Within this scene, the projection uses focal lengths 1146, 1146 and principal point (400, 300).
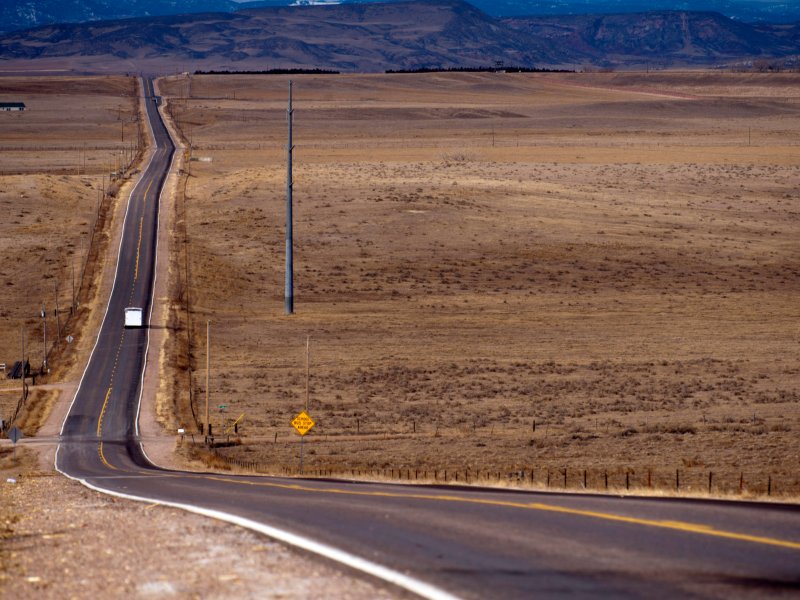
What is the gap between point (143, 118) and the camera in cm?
18925

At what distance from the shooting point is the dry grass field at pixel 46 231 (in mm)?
56969

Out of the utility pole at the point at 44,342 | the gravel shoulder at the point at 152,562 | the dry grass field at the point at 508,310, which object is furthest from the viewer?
the utility pole at the point at 44,342

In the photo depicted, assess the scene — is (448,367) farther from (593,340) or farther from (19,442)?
(19,442)

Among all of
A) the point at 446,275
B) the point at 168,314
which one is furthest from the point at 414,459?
the point at 446,275

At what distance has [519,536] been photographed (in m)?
13.1

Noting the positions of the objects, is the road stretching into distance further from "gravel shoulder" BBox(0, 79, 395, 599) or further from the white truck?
the white truck

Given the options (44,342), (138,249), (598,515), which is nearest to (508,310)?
(44,342)

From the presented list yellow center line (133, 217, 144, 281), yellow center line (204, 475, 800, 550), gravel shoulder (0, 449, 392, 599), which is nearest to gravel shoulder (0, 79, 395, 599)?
gravel shoulder (0, 449, 392, 599)

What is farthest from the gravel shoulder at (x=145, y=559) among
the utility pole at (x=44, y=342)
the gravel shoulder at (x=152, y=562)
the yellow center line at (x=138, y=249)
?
the yellow center line at (x=138, y=249)

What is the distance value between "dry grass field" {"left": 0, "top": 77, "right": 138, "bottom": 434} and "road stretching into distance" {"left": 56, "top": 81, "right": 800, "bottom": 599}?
29189 millimetres

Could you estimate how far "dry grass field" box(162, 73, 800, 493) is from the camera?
36625 mm

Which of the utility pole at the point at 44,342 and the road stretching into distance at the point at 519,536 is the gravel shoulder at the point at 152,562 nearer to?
the road stretching into distance at the point at 519,536

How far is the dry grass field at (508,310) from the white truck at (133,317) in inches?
105

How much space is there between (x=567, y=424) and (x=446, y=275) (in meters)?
31.8
